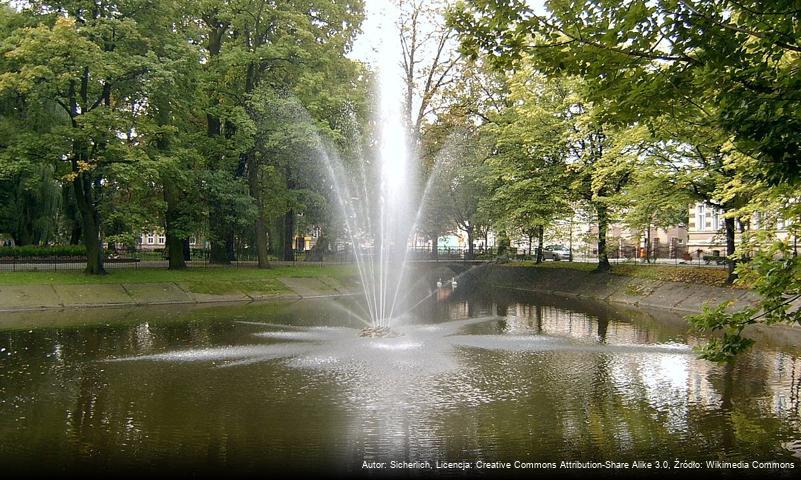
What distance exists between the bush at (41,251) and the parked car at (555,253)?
3717 centimetres

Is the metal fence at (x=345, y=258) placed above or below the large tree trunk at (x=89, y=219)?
below

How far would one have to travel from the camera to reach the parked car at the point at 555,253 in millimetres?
56206

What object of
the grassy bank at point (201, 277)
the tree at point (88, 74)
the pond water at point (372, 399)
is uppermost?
the tree at point (88, 74)

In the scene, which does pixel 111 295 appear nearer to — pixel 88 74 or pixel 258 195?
pixel 88 74

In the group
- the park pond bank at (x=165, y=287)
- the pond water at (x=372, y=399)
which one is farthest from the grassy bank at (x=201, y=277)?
the pond water at (x=372, y=399)

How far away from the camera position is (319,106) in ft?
124

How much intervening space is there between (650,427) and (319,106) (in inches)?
1246

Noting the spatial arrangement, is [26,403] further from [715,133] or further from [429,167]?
[429,167]

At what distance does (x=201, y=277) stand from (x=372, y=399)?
88.5ft

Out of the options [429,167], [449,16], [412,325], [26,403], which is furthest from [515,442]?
[429,167]

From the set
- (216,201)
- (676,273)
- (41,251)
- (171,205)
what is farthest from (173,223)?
(676,273)

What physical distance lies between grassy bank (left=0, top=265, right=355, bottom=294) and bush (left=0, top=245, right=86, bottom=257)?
681cm

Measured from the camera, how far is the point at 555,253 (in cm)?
5853

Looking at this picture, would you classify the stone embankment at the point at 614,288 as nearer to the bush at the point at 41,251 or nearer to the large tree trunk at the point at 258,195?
the large tree trunk at the point at 258,195
